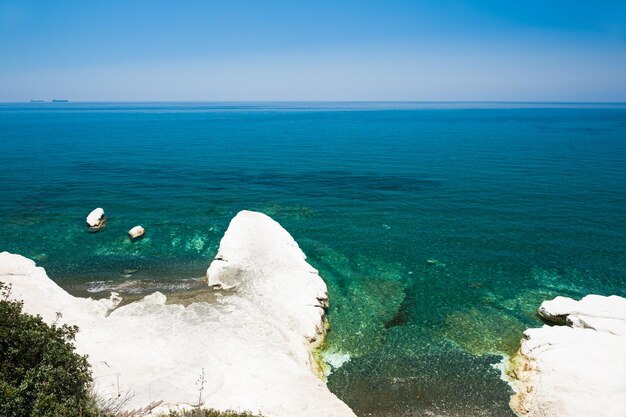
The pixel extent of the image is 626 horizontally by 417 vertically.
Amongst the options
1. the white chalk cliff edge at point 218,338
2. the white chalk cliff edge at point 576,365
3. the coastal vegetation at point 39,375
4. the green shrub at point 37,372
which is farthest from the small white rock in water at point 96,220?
the white chalk cliff edge at point 576,365

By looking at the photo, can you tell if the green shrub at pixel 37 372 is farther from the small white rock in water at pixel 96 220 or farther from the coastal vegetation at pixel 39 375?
the small white rock in water at pixel 96 220

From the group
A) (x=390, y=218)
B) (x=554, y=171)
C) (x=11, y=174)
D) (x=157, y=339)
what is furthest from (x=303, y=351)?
(x=11, y=174)

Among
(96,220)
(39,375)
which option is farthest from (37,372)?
(96,220)

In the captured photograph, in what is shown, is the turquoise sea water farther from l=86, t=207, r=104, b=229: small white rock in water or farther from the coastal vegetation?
the coastal vegetation

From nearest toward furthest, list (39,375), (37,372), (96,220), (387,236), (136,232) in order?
(39,375) → (37,372) → (136,232) → (387,236) → (96,220)

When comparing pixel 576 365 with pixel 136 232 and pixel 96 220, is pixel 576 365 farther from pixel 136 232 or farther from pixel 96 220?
pixel 96 220
